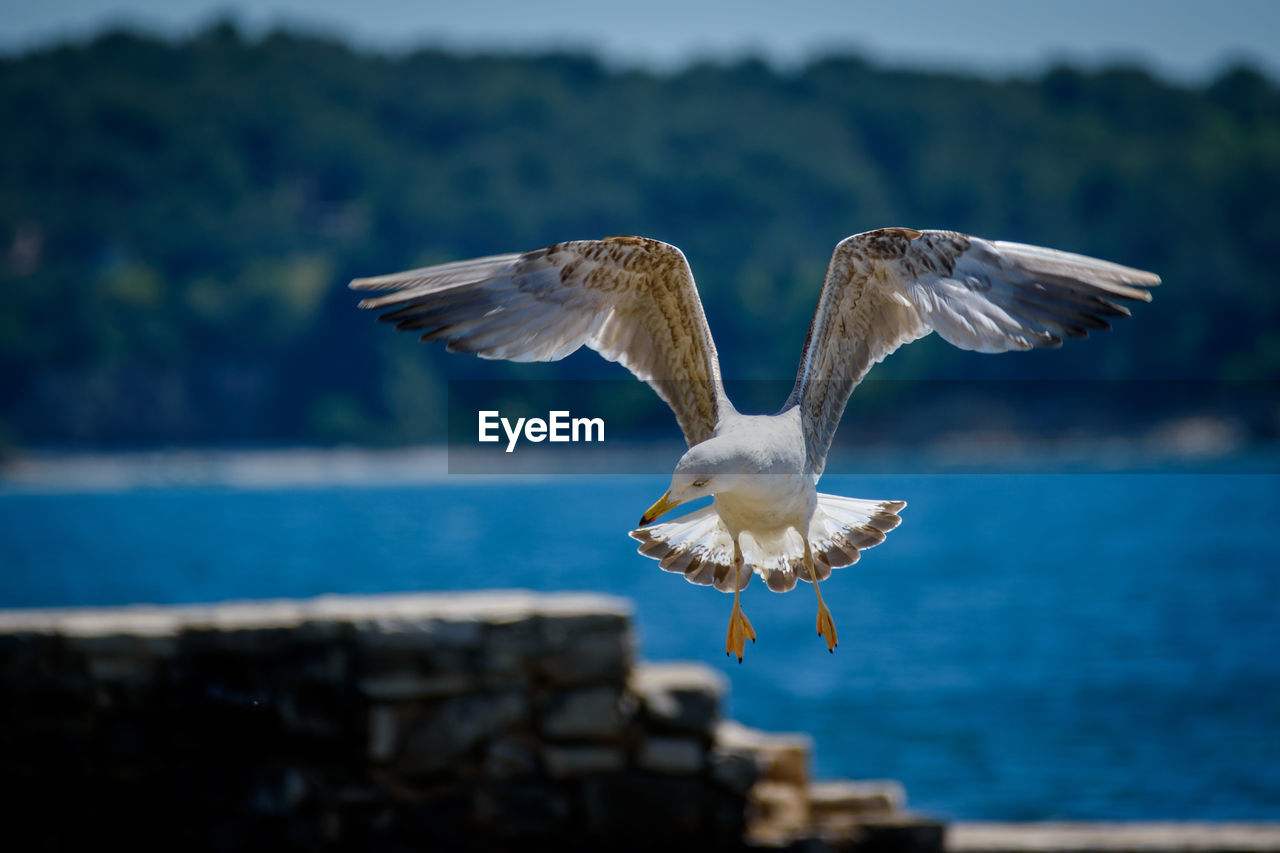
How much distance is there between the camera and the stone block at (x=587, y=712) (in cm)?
866

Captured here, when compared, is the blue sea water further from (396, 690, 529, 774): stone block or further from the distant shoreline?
(396, 690, 529, 774): stone block

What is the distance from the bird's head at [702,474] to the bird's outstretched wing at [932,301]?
779 millimetres

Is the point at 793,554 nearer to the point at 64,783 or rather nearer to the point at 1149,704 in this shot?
the point at 64,783

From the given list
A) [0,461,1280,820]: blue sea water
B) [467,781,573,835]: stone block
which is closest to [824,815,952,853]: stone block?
[467,781,573,835]: stone block

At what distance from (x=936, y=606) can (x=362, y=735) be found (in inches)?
1301

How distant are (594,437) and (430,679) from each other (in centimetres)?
464

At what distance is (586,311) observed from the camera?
4.88m

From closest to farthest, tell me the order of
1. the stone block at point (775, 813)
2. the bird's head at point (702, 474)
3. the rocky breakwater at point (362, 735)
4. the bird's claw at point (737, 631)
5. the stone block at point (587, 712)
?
the bird's head at point (702, 474) < the bird's claw at point (737, 631) < the rocky breakwater at point (362, 735) < the stone block at point (587, 712) < the stone block at point (775, 813)

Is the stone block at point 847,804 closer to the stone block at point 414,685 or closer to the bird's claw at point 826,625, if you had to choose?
the stone block at point 414,685

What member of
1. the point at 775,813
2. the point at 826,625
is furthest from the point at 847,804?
the point at 826,625

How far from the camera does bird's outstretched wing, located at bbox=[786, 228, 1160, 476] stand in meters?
4.38

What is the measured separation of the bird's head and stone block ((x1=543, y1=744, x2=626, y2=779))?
5.45 meters

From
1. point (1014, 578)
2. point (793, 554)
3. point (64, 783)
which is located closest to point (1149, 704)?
point (64, 783)

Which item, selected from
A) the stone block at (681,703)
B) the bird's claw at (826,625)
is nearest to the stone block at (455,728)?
the stone block at (681,703)
